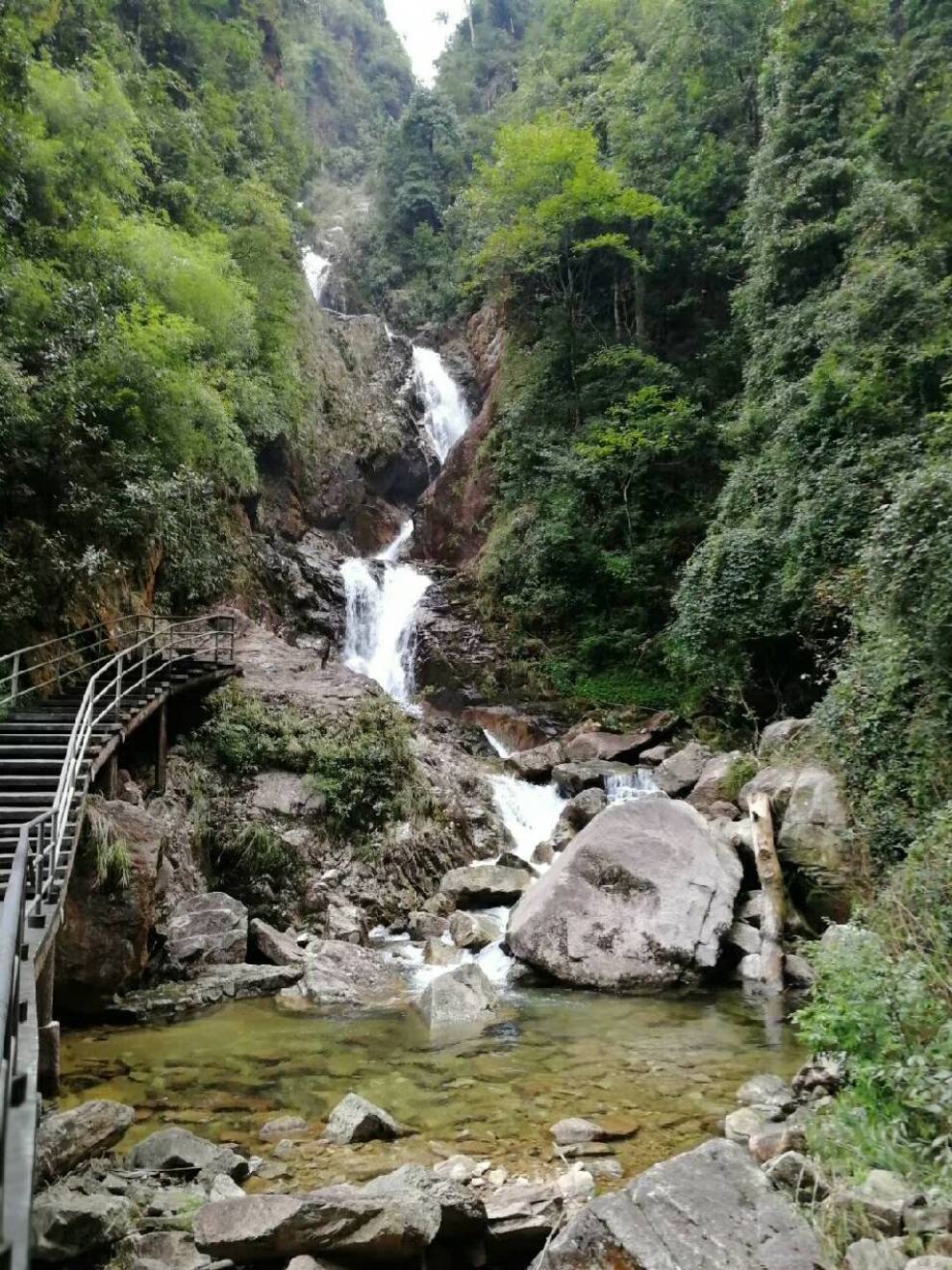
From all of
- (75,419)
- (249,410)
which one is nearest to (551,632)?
(249,410)

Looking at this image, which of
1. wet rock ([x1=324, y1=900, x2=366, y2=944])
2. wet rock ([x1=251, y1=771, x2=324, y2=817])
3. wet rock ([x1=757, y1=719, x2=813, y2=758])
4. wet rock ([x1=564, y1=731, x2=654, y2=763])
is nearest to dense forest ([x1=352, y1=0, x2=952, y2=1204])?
wet rock ([x1=757, y1=719, x2=813, y2=758])

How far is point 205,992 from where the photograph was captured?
952 centimetres

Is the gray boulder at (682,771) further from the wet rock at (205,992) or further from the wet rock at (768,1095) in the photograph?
the wet rock at (768,1095)

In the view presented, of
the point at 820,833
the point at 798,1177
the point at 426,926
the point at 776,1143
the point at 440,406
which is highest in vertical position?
the point at 440,406

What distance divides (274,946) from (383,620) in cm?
1317

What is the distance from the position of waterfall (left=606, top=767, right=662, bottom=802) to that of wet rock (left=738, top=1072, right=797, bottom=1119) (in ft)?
27.4

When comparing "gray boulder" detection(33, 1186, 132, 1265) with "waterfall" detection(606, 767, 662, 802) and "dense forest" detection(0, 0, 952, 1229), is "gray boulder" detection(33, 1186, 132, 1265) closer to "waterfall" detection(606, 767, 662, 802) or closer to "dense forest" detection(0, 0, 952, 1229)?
"dense forest" detection(0, 0, 952, 1229)

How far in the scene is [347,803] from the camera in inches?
530

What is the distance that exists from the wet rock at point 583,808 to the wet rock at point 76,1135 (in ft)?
31.7

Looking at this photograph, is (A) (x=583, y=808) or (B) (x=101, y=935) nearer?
(B) (x=101, y=935)

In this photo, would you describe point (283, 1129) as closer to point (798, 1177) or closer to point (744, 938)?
point (798, 1177)

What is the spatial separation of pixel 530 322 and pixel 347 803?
65.1ft

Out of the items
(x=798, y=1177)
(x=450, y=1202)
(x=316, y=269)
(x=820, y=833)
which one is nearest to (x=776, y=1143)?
(x=798, y=1177)

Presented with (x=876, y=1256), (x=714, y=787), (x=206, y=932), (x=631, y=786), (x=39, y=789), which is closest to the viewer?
(x=876, y=1256)
